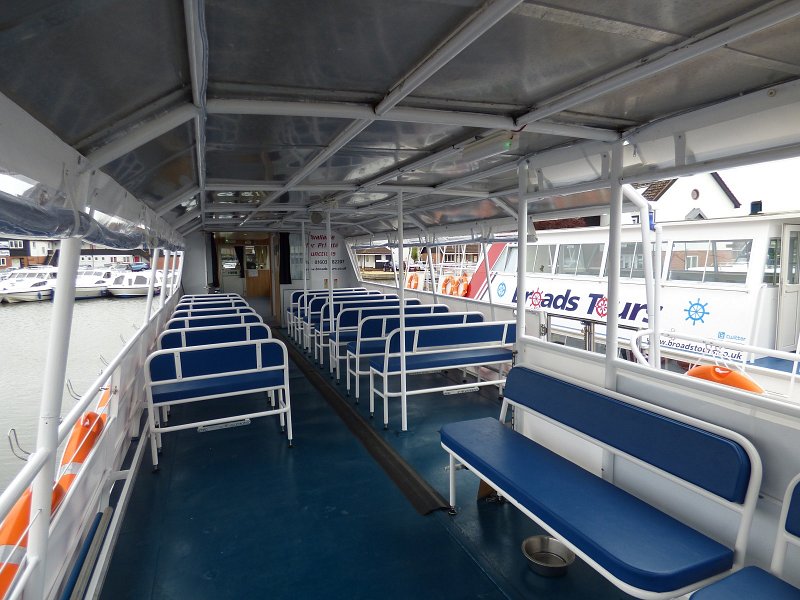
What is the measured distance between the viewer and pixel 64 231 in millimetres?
1632

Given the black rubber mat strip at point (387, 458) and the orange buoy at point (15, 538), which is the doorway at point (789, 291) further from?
the orange buoy at point (15, 538)

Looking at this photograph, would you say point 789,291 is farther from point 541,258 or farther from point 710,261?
point 541,258

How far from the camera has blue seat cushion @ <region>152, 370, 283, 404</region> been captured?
153 inches

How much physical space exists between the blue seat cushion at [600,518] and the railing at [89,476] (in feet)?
6.72

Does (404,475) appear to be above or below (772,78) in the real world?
below

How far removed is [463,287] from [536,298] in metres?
3.45

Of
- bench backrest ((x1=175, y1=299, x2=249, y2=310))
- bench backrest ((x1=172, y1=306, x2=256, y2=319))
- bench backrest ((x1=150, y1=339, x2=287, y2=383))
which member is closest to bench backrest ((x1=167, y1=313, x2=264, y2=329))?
bench backrest ((x1=172, y1=306, x2=256, y2=319))

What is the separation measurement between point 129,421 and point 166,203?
82.0 inches

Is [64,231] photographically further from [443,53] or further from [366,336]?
[366,336]

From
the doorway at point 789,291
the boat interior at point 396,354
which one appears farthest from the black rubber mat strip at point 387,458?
the doorway at point 789,291

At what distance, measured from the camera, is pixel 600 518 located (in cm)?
211

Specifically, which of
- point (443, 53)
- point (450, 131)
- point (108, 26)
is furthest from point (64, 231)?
point (450, 131)

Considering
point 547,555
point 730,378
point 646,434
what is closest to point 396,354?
point 547,555

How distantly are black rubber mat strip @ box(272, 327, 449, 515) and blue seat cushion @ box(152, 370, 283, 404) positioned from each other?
3.10 ft
